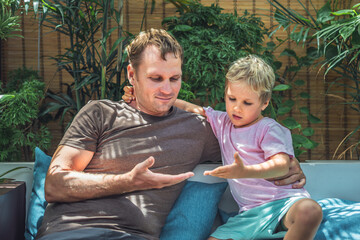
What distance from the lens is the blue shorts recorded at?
60.5 inches

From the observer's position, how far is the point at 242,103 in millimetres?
1691

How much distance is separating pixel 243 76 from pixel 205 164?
1.73 ft

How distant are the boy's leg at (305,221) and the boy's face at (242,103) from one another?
0.49m

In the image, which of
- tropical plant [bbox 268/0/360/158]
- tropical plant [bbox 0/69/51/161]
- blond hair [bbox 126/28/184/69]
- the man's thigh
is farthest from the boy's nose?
tropical plant [bbox 268/0/360/158]

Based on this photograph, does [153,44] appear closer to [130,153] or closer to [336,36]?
[130,153]

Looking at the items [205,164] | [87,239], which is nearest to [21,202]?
[87,239]

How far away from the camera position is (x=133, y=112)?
1780 millimetres

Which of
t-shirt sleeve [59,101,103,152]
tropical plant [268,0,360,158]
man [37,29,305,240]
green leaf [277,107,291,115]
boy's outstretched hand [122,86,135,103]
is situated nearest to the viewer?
man [37,29,305,240]

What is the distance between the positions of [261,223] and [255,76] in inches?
26.8

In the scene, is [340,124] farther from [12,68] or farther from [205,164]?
[12,68]

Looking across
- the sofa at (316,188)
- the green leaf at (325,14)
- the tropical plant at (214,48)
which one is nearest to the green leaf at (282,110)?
the tropical plant at (214,48)

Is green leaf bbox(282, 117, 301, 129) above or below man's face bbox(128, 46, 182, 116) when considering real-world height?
below

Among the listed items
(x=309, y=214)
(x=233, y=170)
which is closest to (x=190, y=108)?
(x=233, y=170)

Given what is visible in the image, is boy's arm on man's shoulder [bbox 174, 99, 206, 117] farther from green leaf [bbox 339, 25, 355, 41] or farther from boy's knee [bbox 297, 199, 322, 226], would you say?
green leaf [bbox 339, 25, 355, 41]
